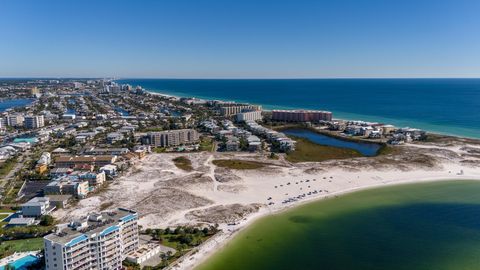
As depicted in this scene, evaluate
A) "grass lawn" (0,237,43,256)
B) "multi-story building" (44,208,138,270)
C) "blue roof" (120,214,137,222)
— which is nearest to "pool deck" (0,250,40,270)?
"grass lawn" (0,237,43,256)

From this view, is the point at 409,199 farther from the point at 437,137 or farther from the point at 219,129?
the point at 219,129

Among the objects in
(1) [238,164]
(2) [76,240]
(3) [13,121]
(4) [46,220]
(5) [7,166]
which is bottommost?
(4) [46,220]

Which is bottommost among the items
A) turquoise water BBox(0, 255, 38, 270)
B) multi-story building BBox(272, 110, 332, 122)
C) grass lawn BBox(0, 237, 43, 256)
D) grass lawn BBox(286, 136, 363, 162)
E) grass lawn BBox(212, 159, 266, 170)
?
grass lawn BBox(0, 237, 43, 256)

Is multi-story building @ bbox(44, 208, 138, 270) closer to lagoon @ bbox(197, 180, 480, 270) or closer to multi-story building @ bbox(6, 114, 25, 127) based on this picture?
lagoon @ bbox(197, 180, 480, 270)

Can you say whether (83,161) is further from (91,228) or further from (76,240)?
(76,240)

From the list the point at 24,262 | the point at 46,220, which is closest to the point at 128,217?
the point at 24,262

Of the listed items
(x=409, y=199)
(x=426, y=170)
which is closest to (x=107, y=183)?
(x=409, y=199)
